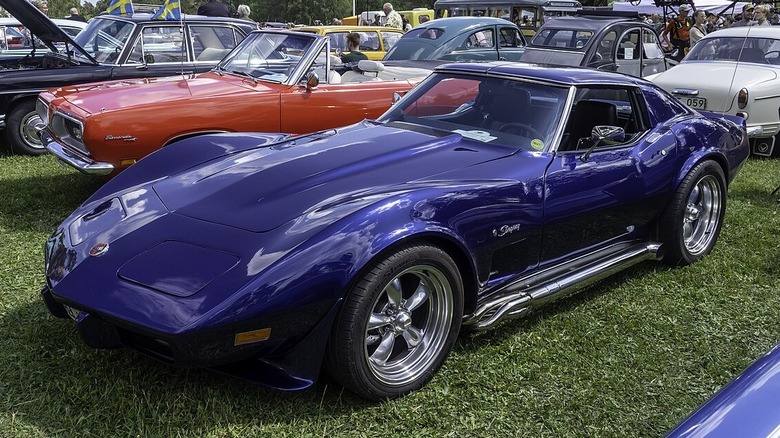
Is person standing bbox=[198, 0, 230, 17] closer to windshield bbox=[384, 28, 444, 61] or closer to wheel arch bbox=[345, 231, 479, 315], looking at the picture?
windshield bbox=[384, 28, 444, 61]

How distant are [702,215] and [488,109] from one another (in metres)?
1.89

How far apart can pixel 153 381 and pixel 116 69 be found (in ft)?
18.9

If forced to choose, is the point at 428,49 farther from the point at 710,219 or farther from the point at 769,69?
the point at 710,219

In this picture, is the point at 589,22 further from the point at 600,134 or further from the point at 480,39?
the point at 600,134

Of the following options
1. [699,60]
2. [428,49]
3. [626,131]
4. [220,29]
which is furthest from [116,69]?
[699,60]

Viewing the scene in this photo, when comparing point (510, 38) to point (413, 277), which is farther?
point (510, 38)

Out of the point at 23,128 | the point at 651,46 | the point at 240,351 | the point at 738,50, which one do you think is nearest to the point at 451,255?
the point at 240,351

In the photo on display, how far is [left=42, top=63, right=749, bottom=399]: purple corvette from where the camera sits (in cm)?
277

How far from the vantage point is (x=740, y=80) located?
27.9 feet

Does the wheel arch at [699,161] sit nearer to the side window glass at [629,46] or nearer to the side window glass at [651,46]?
the side window glass at [629,46]

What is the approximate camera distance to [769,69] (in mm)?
8727

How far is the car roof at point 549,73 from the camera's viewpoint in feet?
14.0

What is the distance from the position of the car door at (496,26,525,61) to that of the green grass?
8.32m

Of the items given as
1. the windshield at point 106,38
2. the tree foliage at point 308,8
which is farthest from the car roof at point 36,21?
the tree foliage at point 308,8
